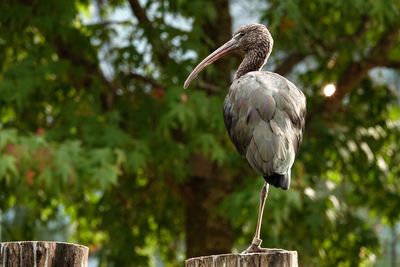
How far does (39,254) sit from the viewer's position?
5746 mm

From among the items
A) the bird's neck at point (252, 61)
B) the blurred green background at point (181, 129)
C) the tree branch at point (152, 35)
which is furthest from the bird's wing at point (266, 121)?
the tree branch at point (152, 35)

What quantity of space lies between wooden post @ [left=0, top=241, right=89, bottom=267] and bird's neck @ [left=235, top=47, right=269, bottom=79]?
2330 mm

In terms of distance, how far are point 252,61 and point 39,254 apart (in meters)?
2.52

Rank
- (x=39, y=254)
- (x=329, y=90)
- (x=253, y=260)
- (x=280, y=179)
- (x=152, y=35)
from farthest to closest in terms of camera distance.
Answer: (x=329, y=90) → (x=152, y=35) → (x=280, y=179) → (x=253, y=260) → (x=39, y=254)

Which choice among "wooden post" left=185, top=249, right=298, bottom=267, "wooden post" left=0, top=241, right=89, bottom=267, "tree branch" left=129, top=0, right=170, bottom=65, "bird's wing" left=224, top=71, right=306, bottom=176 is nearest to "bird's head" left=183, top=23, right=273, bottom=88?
"bird's wing" left=224, top=71, right=306, bottom=176

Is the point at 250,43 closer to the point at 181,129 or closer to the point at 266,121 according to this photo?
the point at 266,121

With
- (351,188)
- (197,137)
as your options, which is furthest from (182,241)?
(197,137)

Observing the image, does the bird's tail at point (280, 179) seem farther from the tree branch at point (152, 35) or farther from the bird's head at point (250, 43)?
the tree branch at point (152, 35)

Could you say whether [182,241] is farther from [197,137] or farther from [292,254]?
[292,254]

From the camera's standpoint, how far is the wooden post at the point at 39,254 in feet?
18.7

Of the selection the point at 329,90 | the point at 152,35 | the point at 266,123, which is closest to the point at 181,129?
the point at 152,35

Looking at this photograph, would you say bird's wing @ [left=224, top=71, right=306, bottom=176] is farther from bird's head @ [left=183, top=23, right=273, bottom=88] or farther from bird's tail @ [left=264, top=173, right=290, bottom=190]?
bird's head @ [left=183, top=23, right=273, bottom=88]

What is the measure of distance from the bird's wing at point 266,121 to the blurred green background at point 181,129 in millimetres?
4676

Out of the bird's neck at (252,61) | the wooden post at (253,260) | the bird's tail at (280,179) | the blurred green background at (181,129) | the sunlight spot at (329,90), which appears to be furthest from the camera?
the sunlight spot at (329,90)
